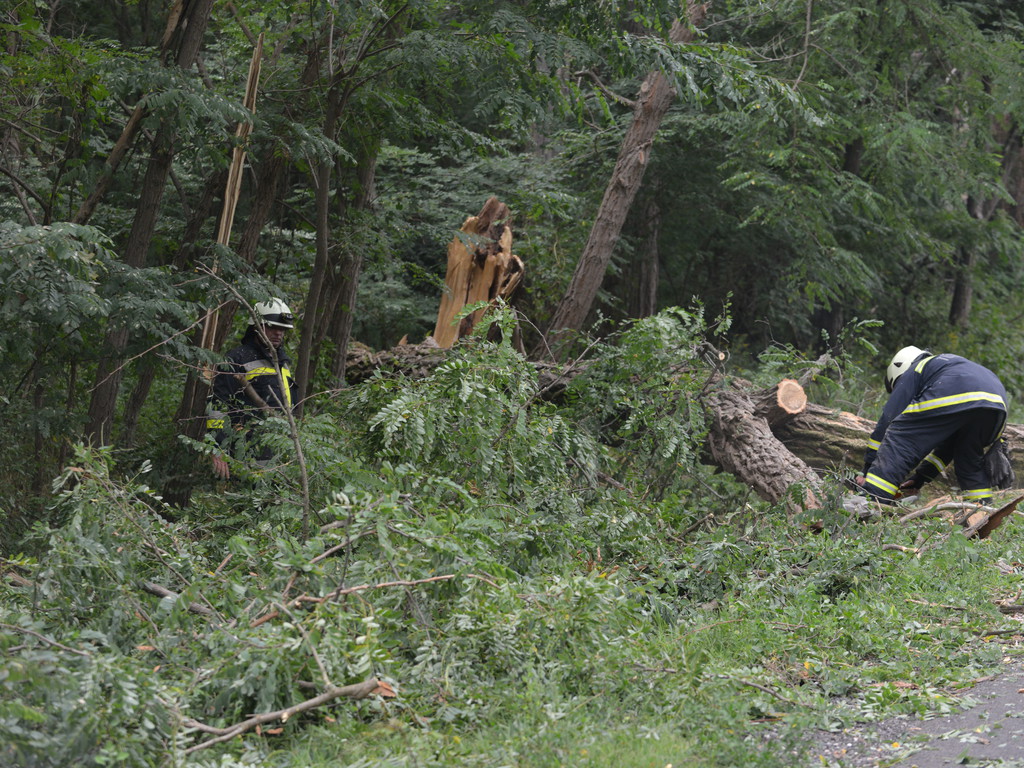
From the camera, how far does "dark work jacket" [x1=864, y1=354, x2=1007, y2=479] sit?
7180mm

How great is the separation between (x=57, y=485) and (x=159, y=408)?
20.3 ft

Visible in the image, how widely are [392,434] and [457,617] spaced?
1.52 meters

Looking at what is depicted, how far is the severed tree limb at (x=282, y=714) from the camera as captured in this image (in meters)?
3.22

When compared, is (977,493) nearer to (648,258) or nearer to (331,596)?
(331,596)

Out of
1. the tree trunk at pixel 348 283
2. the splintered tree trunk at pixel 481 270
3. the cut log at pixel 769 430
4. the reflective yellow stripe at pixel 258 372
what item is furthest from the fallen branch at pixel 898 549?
the splintered tree trunk at pixel 481 270

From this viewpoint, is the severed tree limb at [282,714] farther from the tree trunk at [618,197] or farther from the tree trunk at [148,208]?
the tree trunk at [618,197]

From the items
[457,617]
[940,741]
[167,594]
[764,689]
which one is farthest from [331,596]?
[940,741]

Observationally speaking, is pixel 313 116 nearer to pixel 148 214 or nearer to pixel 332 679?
pixel 148 214

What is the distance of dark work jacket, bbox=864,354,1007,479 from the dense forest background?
3.33 ft

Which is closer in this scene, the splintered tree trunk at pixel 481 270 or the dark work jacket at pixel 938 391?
the dark work jacket at pixel 938 391

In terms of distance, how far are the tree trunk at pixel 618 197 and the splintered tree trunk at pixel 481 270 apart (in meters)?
0.67

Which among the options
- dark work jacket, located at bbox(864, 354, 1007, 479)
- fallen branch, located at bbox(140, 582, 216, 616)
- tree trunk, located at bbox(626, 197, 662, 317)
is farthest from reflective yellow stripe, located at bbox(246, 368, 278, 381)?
tree trunk, located at bbox(626, 197, 662, 317)

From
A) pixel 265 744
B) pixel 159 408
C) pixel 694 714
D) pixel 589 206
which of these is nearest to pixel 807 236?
pixel 589 206

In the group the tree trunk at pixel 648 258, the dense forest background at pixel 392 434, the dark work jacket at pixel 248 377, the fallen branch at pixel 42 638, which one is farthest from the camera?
the tree trunk at pixel 648 258
